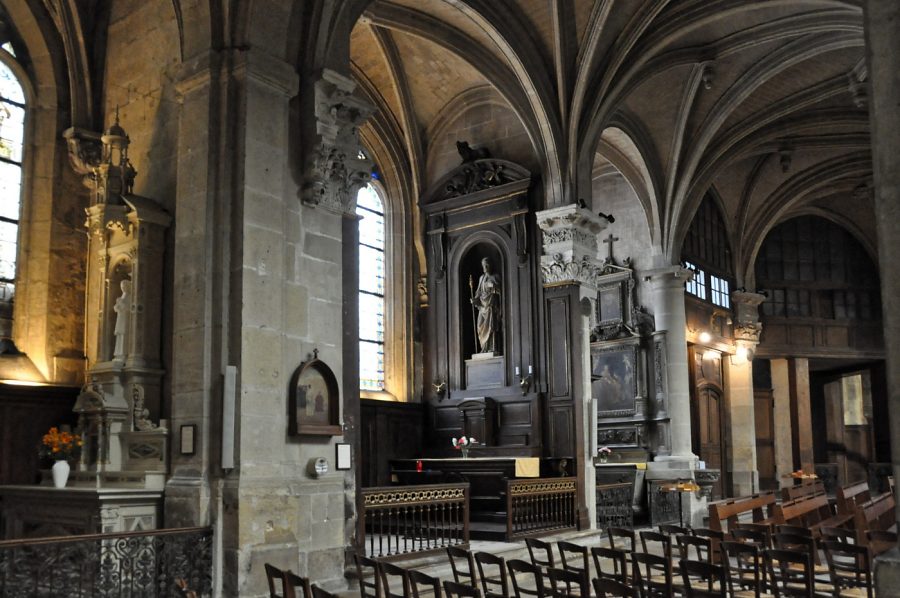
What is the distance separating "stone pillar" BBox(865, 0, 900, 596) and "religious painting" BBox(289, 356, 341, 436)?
6.91 metres

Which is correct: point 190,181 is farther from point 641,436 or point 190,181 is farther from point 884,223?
point 641,436

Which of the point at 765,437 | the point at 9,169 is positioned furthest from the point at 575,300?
the point at 765,437

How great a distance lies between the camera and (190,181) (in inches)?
385

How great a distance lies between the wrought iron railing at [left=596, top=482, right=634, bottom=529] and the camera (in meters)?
16.5

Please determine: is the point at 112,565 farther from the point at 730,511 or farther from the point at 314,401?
the point at 730,511

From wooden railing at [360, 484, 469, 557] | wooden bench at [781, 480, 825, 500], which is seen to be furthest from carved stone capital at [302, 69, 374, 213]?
wooden bench at [781, 480, 825, 500]

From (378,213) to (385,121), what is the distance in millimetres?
1833

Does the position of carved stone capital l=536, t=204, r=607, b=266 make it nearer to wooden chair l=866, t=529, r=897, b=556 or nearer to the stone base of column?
wooden chair l=866, t=529, r=897, b=556

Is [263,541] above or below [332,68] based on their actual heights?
below

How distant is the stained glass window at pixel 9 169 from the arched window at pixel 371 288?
673cm

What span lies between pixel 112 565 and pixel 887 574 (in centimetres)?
683

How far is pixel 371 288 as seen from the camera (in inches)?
696

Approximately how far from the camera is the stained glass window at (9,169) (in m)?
11.7

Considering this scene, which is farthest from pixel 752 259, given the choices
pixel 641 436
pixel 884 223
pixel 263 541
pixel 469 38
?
pixel 884 223
